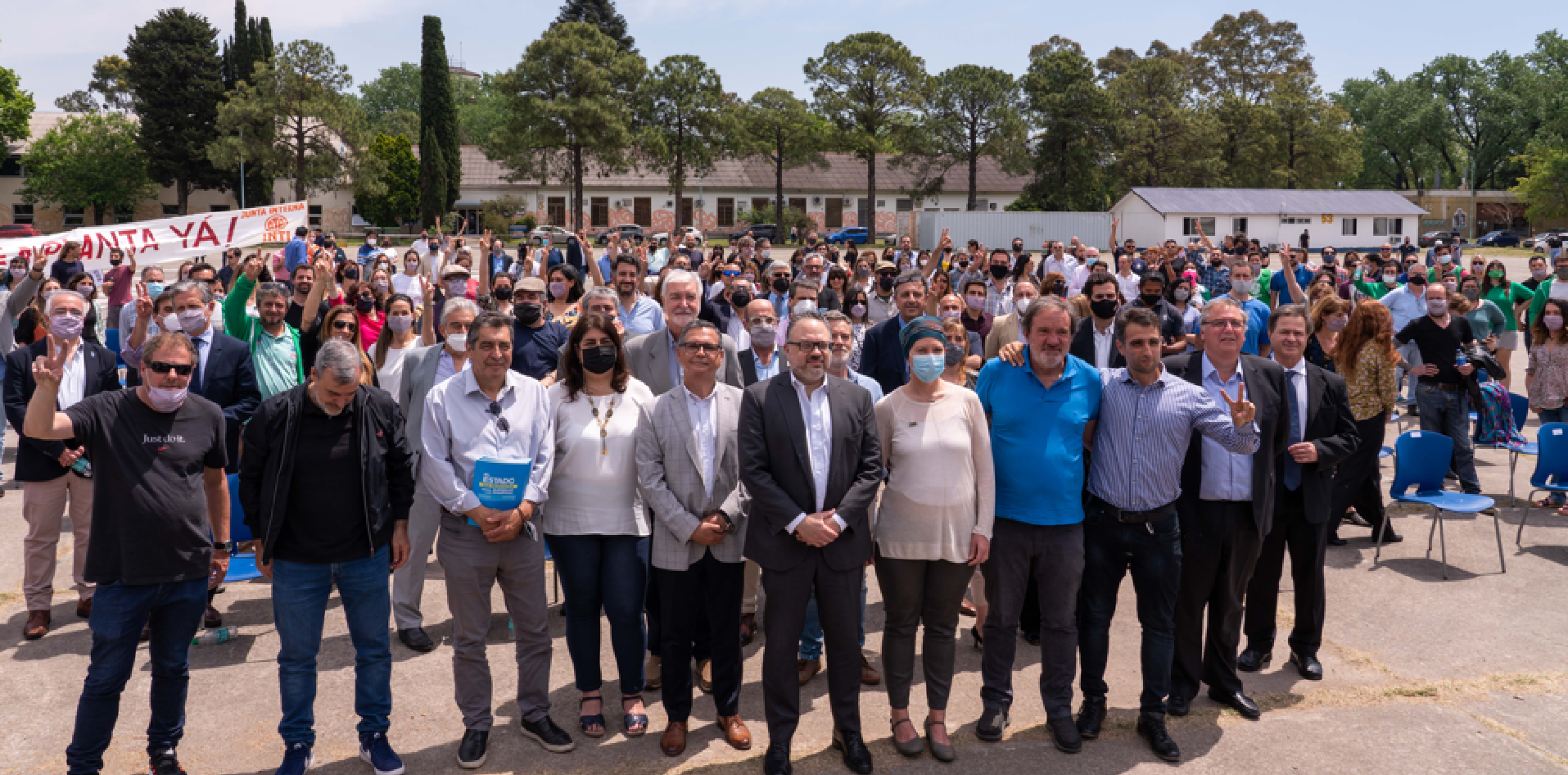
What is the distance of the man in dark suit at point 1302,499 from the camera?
5.22 meters

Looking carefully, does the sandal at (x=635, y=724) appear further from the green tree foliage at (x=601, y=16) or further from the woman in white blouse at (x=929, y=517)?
the green tree foliage at (x=601, y=16)

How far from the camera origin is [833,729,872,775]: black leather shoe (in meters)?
4.38

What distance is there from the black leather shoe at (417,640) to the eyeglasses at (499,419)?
185 cm

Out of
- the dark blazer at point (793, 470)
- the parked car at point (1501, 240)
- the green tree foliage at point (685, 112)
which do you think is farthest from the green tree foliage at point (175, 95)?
the parked car at point (1501, 240)

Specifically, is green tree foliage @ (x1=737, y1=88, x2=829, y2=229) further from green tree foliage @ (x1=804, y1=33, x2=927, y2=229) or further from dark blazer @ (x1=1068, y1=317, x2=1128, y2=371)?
dark blazer @ (x1=1068, y1=317, x2=1128, y2=371)

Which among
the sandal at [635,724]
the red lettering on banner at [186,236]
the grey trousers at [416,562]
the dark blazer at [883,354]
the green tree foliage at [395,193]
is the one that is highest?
the green tree foliage at [395,193]

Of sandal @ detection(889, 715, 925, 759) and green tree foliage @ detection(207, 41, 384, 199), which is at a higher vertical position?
green tree foliage @ detection(207, 41, 384, 199)

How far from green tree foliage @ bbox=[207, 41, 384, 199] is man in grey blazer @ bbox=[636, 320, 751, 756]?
4927cm

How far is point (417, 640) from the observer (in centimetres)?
568

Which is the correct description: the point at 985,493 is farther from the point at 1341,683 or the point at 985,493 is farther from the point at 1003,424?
the point at 1341,683

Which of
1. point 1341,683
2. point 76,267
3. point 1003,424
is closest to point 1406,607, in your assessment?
point 1341,683

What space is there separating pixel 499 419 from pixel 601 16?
72.3 m

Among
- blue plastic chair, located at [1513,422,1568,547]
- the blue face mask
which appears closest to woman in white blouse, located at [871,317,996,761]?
the blue face mask

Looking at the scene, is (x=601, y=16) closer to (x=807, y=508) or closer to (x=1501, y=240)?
(x=1501, y=240)
